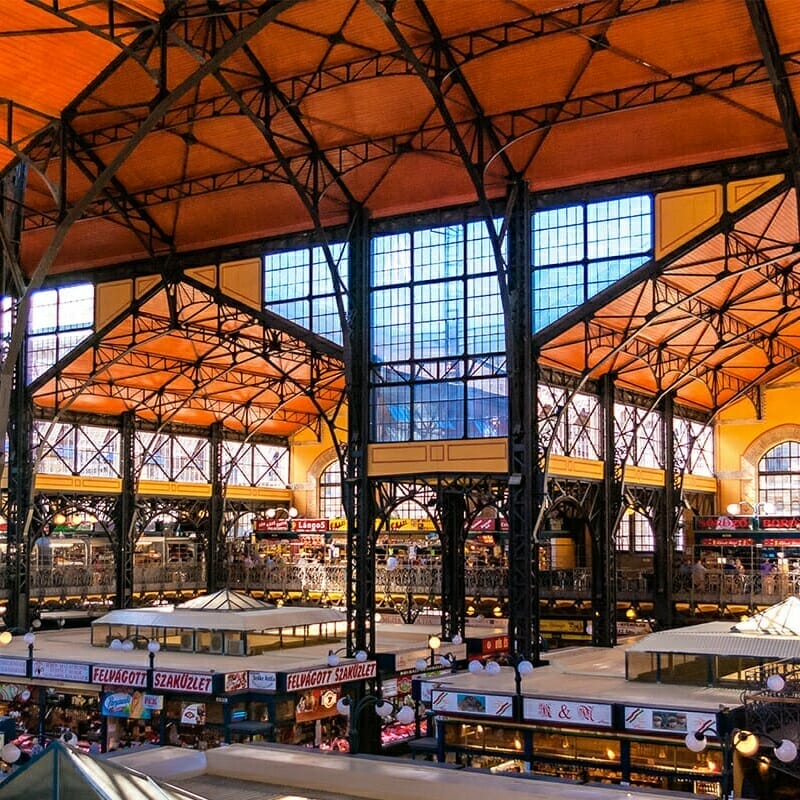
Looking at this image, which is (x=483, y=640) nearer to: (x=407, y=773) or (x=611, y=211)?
(x=611, y=211)

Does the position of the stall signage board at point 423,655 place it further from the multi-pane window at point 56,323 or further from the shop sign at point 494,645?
the multi-pane window at point 56,323

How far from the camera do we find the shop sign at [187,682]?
98.1ft

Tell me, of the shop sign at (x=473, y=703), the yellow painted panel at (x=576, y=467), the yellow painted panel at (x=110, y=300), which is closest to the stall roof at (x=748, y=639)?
the shop sign at (x=473, y=703)

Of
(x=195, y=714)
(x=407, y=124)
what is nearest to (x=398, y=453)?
(x=195, y=714)

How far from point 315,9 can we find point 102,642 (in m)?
21.3

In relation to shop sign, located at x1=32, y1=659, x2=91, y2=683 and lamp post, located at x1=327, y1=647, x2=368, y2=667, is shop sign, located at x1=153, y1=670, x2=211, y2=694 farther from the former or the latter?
lamp post, located at x1=327, y1=647, x2=368, y2=667

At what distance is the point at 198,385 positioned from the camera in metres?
48.6

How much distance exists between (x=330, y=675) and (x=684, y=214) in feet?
51.0

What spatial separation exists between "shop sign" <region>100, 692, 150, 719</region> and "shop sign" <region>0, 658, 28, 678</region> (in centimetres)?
377

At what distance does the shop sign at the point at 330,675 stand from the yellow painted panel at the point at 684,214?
1404 cm

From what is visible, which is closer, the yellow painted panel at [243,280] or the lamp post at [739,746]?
the lamp post at [739,746]

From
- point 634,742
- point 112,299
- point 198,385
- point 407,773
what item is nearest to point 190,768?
point 407,773

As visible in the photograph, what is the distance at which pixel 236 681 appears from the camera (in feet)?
99.5

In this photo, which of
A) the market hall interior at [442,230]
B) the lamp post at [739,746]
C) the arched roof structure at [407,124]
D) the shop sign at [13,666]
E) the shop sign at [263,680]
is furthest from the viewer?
the shop sign at [13,666]
